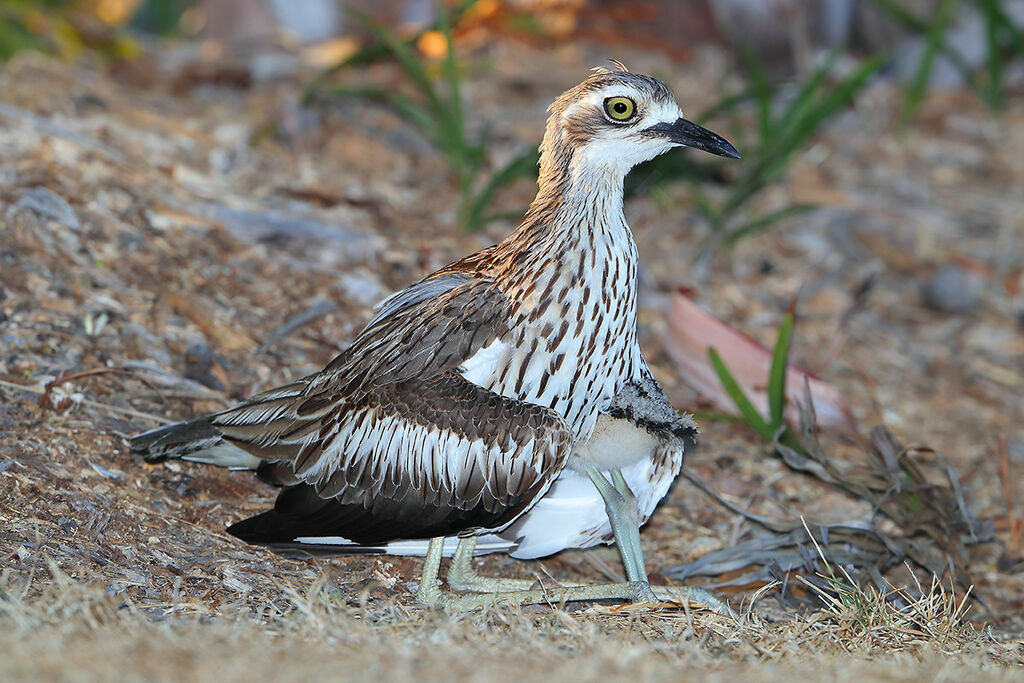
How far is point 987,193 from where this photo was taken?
7004mm

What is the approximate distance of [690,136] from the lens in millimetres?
3539

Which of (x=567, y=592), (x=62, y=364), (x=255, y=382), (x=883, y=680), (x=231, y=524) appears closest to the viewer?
(x=883, y=680)

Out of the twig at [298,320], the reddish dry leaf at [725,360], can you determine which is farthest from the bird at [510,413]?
the reddish dry leaf at [725,360]

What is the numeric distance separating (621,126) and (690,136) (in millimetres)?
216

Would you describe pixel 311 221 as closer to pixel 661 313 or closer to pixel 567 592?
pixel 661 313

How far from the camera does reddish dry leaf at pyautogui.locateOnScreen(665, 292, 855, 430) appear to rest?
4828 mm

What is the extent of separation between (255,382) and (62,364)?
28.0 inches

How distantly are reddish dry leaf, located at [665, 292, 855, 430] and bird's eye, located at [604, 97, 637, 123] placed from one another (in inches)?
60.5

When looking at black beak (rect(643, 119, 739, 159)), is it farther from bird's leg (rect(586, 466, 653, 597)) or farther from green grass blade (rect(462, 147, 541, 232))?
green grass blade (rect(462, 147, 541, 232))

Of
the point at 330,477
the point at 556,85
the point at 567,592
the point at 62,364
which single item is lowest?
the point at 567,592

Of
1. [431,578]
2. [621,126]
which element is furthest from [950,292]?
[431,578]

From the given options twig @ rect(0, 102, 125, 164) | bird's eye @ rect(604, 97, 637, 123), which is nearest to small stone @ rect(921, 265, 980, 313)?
bird's eye @ rect(604, 97, 637, 123)

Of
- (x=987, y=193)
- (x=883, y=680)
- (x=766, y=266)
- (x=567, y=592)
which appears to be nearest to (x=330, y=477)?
(x=567, y=592)

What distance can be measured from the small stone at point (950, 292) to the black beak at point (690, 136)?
307 centimetres
